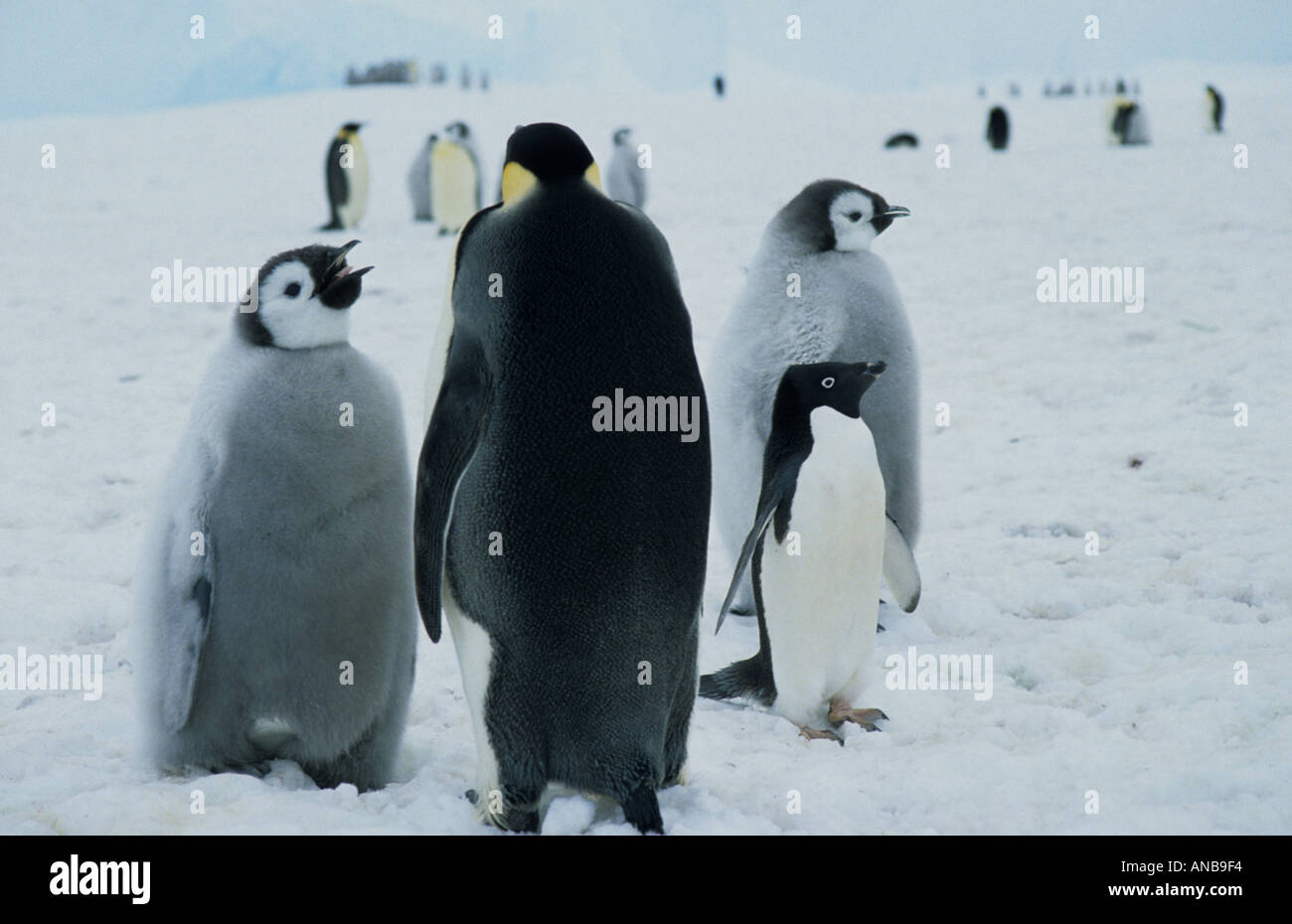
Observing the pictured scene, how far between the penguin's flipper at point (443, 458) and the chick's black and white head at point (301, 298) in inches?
17.3

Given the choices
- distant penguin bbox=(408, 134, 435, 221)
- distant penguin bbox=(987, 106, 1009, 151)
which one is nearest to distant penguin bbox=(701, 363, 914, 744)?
distant penguin bbox=(408, 134, 435, 221)

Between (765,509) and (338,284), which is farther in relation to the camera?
(765,509)

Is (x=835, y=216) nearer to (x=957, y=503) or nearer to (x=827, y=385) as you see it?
(x=827, y=385)

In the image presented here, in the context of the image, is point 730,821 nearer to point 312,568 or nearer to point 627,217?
point 312,568

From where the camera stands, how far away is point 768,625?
285 cm

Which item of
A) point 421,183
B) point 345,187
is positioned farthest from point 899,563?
point 421,183

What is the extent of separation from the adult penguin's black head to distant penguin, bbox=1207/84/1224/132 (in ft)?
55.2

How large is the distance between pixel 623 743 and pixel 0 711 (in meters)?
1.64

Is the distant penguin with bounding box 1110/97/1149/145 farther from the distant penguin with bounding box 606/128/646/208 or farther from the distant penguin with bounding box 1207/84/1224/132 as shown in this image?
the distant penguin with bounding box 606/128/646/208

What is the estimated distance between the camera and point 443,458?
1978 millimetres

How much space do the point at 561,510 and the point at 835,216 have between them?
1.90 m

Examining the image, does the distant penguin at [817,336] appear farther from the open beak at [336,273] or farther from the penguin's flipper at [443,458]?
the penguin's flipper at [443,458]

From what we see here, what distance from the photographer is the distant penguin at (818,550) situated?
2.79m
